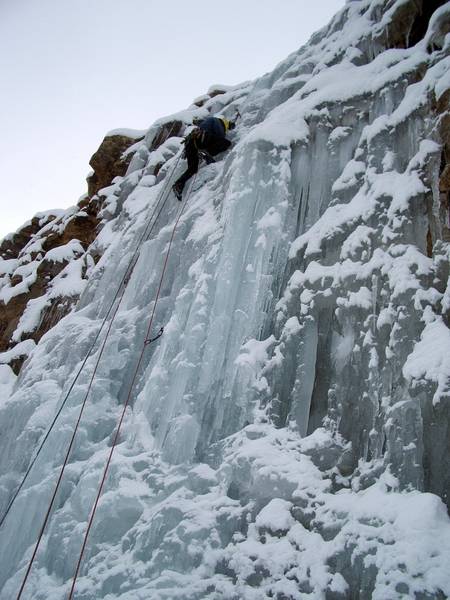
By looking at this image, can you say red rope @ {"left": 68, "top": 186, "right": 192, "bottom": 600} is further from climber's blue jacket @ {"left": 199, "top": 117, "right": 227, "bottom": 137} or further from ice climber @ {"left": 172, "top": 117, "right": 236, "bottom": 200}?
climber's blue jacket @ {"left": 199, "top": 117, "right": 227, "bottom": 137}

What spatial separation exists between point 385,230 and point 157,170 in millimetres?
6663

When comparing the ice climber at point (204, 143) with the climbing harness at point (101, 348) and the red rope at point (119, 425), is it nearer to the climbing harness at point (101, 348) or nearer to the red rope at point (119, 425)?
the climbing harness at point (101, 348)

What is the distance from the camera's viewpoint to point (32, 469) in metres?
5.38

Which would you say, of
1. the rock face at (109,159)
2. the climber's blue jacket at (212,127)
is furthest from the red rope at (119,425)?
the rock face at (109,159)

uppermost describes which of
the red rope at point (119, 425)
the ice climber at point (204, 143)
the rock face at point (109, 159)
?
the rock face at point (109, 159)

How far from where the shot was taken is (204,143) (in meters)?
7.29

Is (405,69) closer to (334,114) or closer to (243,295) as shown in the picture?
(334,114)

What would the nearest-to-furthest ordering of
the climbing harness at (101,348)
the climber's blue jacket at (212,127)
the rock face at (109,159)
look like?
the climbing harness at (101,348) < the climber's blue jacket at (212,127) < the rock face at (109,159)

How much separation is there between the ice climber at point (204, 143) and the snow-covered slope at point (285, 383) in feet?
2.79

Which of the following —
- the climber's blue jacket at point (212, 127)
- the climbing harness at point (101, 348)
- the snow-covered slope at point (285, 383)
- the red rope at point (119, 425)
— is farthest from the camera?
the climber's blue jacket at point (212, 127)

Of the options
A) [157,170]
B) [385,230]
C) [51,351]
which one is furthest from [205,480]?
[157,170]

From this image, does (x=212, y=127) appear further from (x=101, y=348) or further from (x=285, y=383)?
(x=285, y=383)

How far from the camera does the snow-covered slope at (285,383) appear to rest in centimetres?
323

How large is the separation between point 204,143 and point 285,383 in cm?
449
